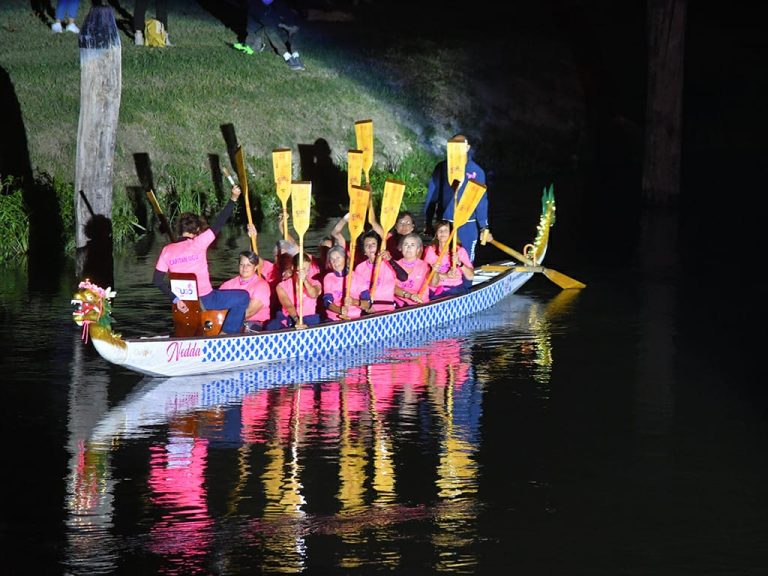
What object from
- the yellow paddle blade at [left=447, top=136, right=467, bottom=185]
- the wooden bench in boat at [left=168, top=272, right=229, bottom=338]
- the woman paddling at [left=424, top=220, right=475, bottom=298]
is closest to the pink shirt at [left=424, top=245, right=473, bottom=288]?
the woman paddling at [left=424, top=220, right=475, bottom=298]

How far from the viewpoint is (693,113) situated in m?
36.6

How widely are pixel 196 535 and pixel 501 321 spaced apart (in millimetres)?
8157

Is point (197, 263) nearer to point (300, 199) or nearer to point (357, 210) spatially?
point (300, 199)

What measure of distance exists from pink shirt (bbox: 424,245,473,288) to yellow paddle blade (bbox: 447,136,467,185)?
102cm

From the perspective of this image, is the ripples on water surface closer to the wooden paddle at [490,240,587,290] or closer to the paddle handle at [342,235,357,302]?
the paddle handle at [342,235,357,302]

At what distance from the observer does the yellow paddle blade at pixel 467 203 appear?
17.3 meters

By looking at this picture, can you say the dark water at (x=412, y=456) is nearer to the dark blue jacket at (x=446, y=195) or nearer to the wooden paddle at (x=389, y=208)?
the wooden paddle at (x=389, y=208)

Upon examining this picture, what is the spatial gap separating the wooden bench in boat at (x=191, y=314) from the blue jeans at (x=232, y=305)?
0.19 feet

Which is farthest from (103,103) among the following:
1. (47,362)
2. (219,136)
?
(219,136)

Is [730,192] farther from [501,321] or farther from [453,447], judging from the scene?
[453,447]

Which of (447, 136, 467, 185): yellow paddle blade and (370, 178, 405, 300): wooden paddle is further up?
(447, 136, 467, 185): yellow paddle blade

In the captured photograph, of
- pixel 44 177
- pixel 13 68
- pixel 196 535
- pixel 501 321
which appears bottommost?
pixel 196 535

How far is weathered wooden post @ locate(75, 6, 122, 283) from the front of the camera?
17.4 m

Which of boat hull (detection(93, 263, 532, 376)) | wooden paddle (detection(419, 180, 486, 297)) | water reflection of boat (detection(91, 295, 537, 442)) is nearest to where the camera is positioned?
water reflection of boat (detection(91, 295, 537, 442))
